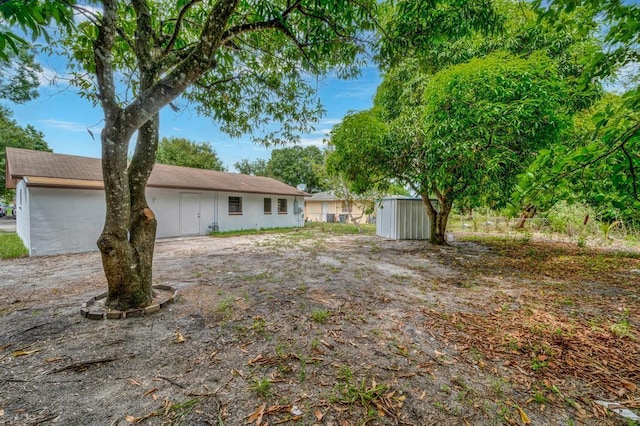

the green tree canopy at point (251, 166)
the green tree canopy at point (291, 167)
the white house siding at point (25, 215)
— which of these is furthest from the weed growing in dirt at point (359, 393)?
the green tree canopy at point (251, 166)

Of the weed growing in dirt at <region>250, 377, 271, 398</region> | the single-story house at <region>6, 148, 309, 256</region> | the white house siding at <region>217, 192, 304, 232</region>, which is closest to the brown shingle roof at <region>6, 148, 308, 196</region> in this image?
the single-story house at <region>6, 148, 309, 256</region>

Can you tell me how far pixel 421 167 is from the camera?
799 cm

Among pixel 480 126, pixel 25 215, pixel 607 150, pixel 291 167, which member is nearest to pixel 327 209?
pixel 291 167

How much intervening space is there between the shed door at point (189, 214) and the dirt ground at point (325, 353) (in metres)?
6.73

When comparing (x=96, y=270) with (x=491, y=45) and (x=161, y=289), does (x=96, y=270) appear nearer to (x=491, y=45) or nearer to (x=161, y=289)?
(x=161, y=289)

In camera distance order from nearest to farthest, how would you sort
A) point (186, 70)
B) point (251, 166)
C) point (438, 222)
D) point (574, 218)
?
point (186, 70) → point (438, 222) → point (574, 218) → point (251, 166)

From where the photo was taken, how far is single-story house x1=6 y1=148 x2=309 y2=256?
7.82m

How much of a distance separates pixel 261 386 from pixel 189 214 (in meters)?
11.6

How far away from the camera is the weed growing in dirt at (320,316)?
3316 mm

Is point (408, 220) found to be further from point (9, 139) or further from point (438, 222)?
point (9, 139)

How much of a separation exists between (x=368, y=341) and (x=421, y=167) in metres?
6.39

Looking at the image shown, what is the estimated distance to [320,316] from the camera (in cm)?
342

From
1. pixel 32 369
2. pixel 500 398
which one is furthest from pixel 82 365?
pixel 500 398

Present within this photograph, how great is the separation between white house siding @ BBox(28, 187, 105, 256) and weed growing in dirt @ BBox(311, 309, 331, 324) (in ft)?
29.7
